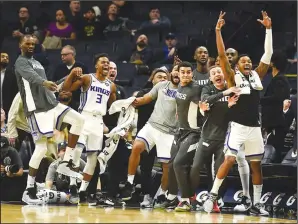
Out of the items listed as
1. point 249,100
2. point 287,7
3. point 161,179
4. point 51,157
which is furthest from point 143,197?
point 287,7

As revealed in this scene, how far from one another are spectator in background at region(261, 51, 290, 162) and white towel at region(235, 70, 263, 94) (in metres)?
1.82

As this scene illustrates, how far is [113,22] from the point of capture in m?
17.9

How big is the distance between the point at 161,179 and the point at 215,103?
170 centimetres

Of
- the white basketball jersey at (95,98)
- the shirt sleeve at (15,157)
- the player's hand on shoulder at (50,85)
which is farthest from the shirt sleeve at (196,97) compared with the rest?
the shirt sleeve at (15,157)

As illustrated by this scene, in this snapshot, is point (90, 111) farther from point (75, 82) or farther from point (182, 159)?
point (182, 159)

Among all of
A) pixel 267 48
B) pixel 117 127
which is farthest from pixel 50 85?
pixel 267 48

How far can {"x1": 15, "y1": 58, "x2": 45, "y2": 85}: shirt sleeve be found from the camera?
1142 cm

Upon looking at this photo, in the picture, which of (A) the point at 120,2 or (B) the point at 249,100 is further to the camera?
(A) the point at 120,2

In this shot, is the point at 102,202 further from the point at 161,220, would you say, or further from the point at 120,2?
the point at 120,2

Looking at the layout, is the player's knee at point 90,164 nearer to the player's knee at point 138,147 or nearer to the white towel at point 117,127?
the white towel at point 117,127

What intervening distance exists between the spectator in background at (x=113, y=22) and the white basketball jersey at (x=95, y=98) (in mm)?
5711

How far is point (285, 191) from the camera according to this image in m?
12.6

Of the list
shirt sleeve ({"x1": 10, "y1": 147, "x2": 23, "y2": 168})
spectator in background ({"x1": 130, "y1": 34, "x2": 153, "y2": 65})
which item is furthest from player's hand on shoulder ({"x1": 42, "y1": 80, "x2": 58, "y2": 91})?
spectator in background ({"x1": 130, "y1": 34, "x2": 153, "y2": 65})

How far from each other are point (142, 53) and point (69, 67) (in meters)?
3.16
